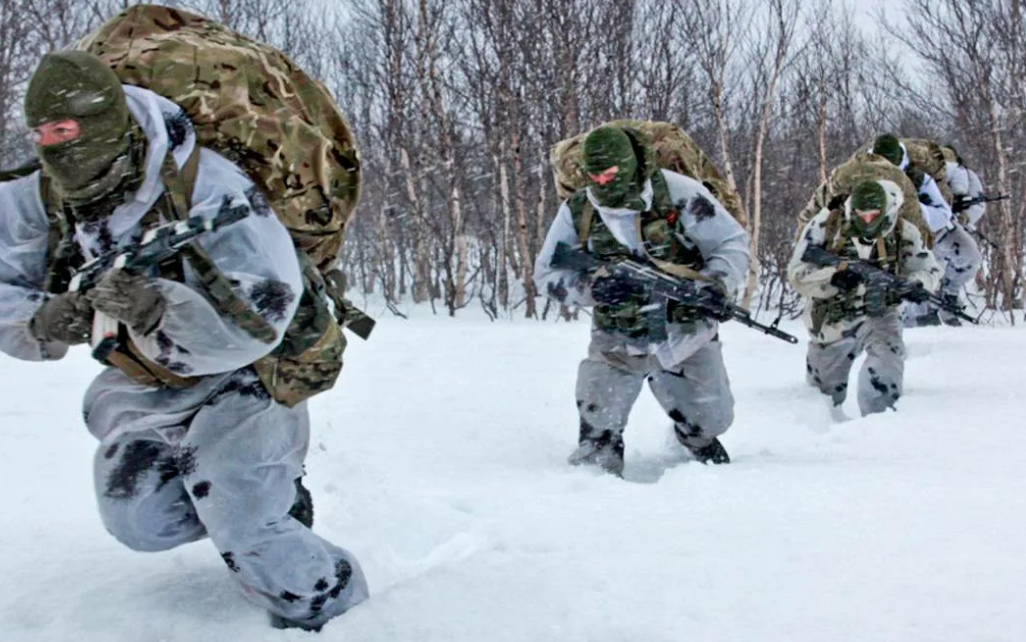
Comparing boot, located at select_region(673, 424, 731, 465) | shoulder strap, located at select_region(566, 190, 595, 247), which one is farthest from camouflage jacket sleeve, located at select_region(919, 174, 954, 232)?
shoulder strap, located at select_region(566, 190, 595, 247)

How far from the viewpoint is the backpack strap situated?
7.35ft

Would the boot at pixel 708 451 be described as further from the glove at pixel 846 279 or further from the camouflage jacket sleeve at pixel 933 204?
the camouflage jacket sleeve at pixel 933 204

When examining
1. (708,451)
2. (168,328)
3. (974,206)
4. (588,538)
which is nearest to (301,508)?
(588,538)

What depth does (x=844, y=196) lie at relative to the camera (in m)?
7.09

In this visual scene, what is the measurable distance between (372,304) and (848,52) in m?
11.0

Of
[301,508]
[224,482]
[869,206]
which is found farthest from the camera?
[869,206]

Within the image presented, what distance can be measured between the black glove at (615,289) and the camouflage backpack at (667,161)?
0.51 metres

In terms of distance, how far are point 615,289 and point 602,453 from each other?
0.84 meters

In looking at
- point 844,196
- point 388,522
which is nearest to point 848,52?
point 844,196

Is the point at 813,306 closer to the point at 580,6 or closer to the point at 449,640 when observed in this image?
the point at 449,640

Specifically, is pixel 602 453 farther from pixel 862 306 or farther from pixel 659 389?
pixel 862 306

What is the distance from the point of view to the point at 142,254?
2.16 meters

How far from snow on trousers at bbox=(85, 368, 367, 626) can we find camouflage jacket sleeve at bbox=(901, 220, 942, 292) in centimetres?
540

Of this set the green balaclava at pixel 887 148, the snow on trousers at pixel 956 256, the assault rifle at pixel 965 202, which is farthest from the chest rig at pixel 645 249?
the assault rifle at pixel 965 202
